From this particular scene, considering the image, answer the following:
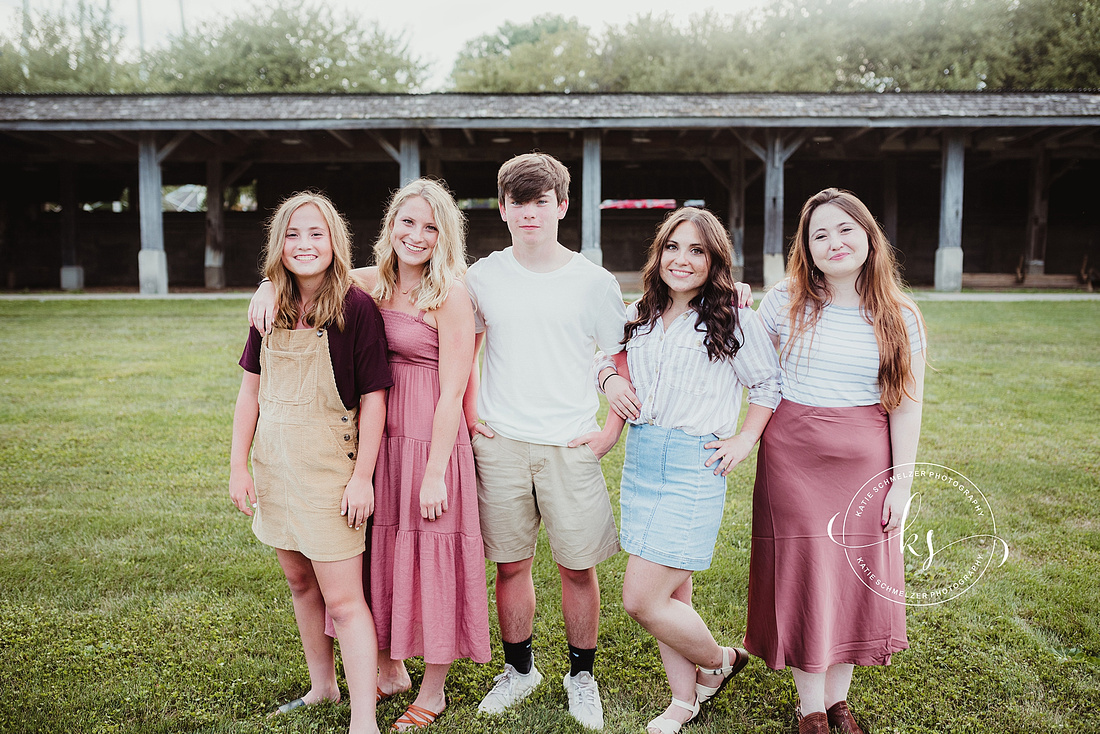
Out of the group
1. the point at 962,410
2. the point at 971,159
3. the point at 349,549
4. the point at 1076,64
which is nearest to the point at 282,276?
the point at 349,549

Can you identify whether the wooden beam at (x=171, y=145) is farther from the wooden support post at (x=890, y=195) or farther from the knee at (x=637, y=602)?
the wooden support post at (x=890, y=195)

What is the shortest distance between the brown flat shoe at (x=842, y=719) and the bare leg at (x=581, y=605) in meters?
0.81

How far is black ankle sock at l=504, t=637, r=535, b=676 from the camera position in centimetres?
253

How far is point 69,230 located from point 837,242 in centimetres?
1958

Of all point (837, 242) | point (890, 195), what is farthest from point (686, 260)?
point (890, 195)

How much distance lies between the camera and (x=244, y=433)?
89.1 inches

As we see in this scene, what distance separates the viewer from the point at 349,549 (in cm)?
220

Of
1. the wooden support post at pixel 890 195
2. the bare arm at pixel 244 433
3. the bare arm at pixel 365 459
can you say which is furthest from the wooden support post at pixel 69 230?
the wooden support post at pixel 890 195

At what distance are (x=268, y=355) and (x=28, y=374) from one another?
22.8 feet

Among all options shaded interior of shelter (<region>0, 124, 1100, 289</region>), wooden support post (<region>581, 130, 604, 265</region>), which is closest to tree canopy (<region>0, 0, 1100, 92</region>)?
shaded interior of shelter (<region>0, 124, 1100, 289</region>)

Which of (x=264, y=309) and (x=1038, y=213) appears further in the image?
(x=1038, y=213)

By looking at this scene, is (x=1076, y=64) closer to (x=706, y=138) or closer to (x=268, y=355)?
(x=706, y=138)

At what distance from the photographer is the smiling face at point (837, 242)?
216 cm

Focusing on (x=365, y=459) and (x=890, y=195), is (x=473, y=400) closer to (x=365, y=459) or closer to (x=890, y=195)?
(x=365, y=459)
